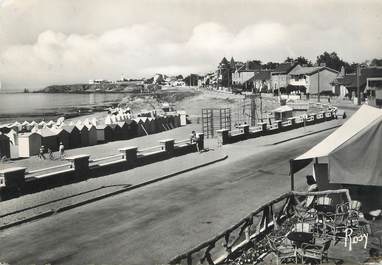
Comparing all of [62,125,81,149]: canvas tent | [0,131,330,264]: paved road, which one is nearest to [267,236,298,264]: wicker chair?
[0,131,330,264]: paved road

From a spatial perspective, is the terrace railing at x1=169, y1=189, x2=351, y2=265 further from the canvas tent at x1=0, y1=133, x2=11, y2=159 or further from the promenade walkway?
the canvas tent at x1=0, y1=133, x2=11, y2=159

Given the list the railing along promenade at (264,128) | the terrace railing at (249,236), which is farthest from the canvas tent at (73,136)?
the terrace railing at (249,236)

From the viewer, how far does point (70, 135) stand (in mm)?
32406

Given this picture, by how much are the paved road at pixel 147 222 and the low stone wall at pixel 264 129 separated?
391 inches

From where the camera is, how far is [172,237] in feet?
37.4

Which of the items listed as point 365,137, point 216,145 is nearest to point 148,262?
point 365,137

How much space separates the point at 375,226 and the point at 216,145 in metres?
19.0

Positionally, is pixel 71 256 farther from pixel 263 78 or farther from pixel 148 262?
A: pixel 263 78

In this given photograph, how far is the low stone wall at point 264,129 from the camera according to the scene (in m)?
29.9

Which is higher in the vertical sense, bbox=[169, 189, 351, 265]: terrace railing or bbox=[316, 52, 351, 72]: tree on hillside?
bbox=[316, 52, 351, 72]: tree on hillside

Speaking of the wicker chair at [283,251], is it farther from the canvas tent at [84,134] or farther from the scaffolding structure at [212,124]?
the canvas tent at [84,134]

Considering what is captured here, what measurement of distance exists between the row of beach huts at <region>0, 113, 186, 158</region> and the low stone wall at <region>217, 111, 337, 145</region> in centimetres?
1042

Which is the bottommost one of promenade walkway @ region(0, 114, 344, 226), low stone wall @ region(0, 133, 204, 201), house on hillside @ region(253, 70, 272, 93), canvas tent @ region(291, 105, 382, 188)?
promenade walkway @ region(0, 114, 344, 226)

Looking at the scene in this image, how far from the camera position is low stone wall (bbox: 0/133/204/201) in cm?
1566
